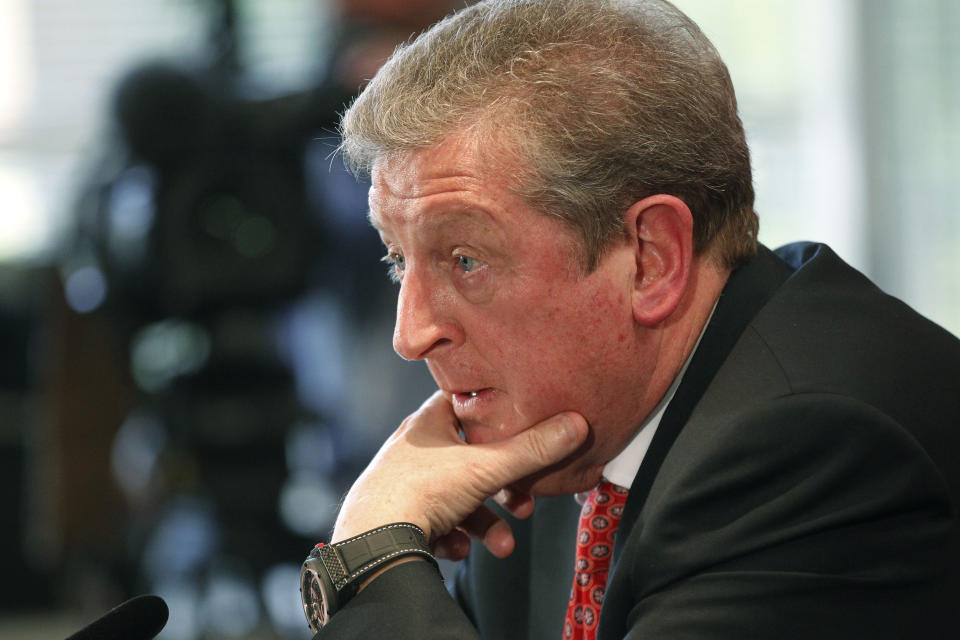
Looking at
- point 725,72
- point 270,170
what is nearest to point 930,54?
point 270,170

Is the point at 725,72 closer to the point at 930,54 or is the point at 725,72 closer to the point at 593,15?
the point at 593,15

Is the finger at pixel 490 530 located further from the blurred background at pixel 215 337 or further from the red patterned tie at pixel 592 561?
the blurred background at pixel 215 337

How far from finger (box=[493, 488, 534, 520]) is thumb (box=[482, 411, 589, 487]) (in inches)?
4.1

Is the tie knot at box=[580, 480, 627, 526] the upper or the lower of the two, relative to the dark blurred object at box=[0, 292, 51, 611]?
upper

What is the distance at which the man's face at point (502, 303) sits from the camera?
1.18 metres

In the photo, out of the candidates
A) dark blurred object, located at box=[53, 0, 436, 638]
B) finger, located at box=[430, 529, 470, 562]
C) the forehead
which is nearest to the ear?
the forehead

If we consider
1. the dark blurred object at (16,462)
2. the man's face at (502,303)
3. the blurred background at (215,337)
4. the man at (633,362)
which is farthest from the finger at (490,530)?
the dark blurred object at (16,462)

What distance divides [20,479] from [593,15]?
131 inches

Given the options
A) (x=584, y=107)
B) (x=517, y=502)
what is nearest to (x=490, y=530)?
(x=517, y=502)

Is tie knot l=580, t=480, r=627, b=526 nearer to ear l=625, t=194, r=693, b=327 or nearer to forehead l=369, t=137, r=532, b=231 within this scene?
ear l=625, t=194, r=693, b=327

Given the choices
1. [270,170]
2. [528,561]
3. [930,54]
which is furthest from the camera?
[930,54]

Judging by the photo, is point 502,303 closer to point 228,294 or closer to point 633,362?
point 633,362

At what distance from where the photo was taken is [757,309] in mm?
1228

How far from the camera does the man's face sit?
3.87 ft
